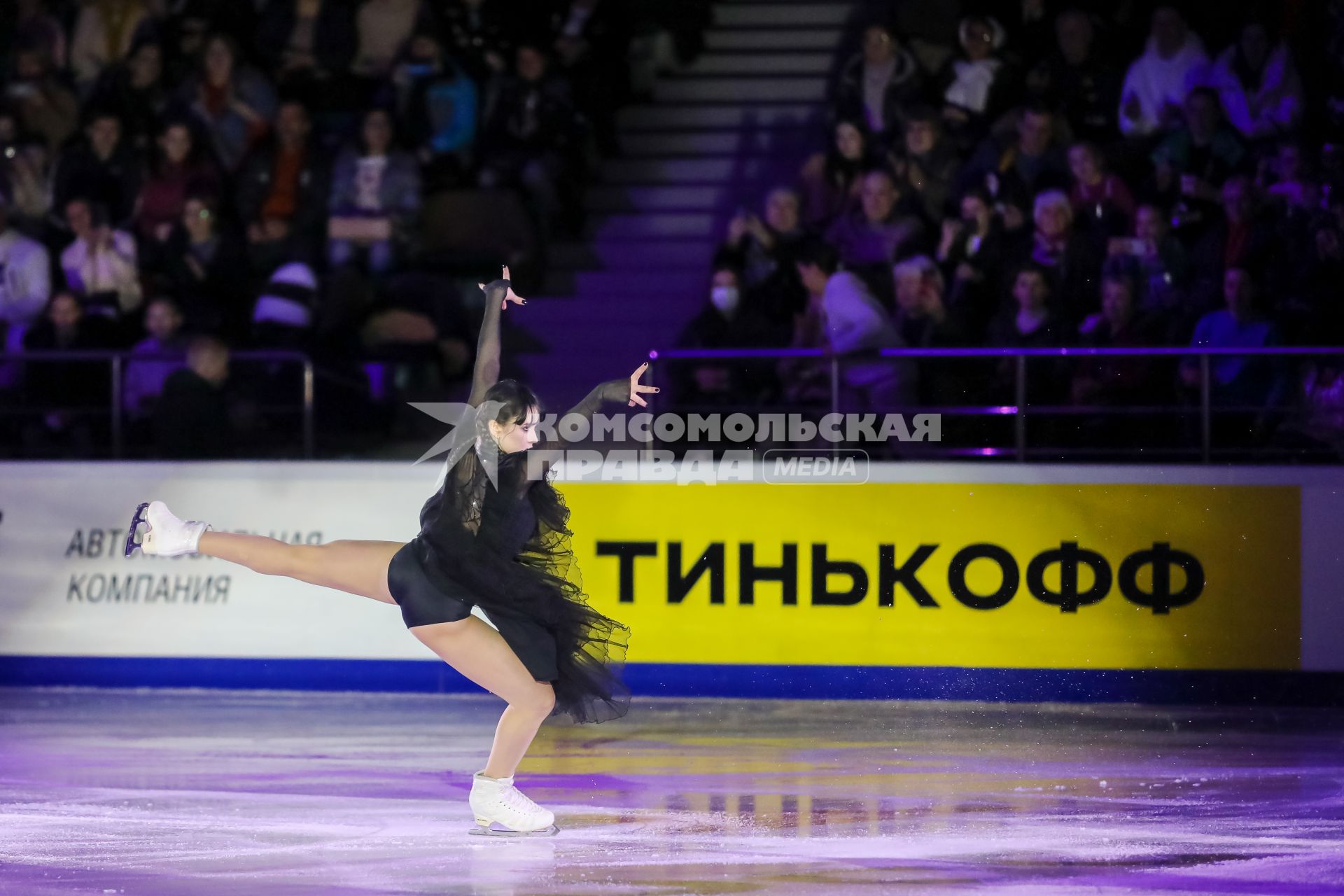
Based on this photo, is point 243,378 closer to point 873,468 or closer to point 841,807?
point 873,468

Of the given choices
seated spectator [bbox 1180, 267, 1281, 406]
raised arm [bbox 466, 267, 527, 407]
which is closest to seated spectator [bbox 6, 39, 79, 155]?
raised arm [bbox 466, 267, 527, 407]

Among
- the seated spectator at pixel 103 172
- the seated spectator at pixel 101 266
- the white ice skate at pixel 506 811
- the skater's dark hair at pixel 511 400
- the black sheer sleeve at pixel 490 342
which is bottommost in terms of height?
the white ice skate at pixel 506 811

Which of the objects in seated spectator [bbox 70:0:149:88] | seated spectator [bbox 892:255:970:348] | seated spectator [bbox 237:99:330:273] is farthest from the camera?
seated spectator [bbox 70:0:149:88]

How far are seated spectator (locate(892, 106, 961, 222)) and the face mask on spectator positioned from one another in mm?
1260

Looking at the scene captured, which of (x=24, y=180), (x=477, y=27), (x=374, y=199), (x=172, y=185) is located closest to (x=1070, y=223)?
(x=374, y=199)

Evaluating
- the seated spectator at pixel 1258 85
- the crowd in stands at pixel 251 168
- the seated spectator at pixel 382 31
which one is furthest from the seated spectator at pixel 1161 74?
the seated spectator at pixel 382 31

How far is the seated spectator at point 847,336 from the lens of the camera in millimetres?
9227

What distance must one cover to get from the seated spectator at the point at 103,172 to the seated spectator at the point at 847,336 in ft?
15.2

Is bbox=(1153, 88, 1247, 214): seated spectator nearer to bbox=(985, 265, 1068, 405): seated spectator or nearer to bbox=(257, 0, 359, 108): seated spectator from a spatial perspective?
bbox=(985, 265, 1068, 405): seated spectator

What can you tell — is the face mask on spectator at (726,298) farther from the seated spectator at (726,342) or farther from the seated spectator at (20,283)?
the seated spectator at (20,283)

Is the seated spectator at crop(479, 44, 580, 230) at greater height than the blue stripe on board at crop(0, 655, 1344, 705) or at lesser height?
greater

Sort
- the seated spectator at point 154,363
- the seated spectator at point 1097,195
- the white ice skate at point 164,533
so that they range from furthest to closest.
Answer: the seated spectator at point 154,363 < the seated spectator at point 1097,195 < the white ice skate at point 164,533

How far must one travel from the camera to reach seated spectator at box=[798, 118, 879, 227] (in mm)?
10492

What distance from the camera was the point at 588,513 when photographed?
362 inches
